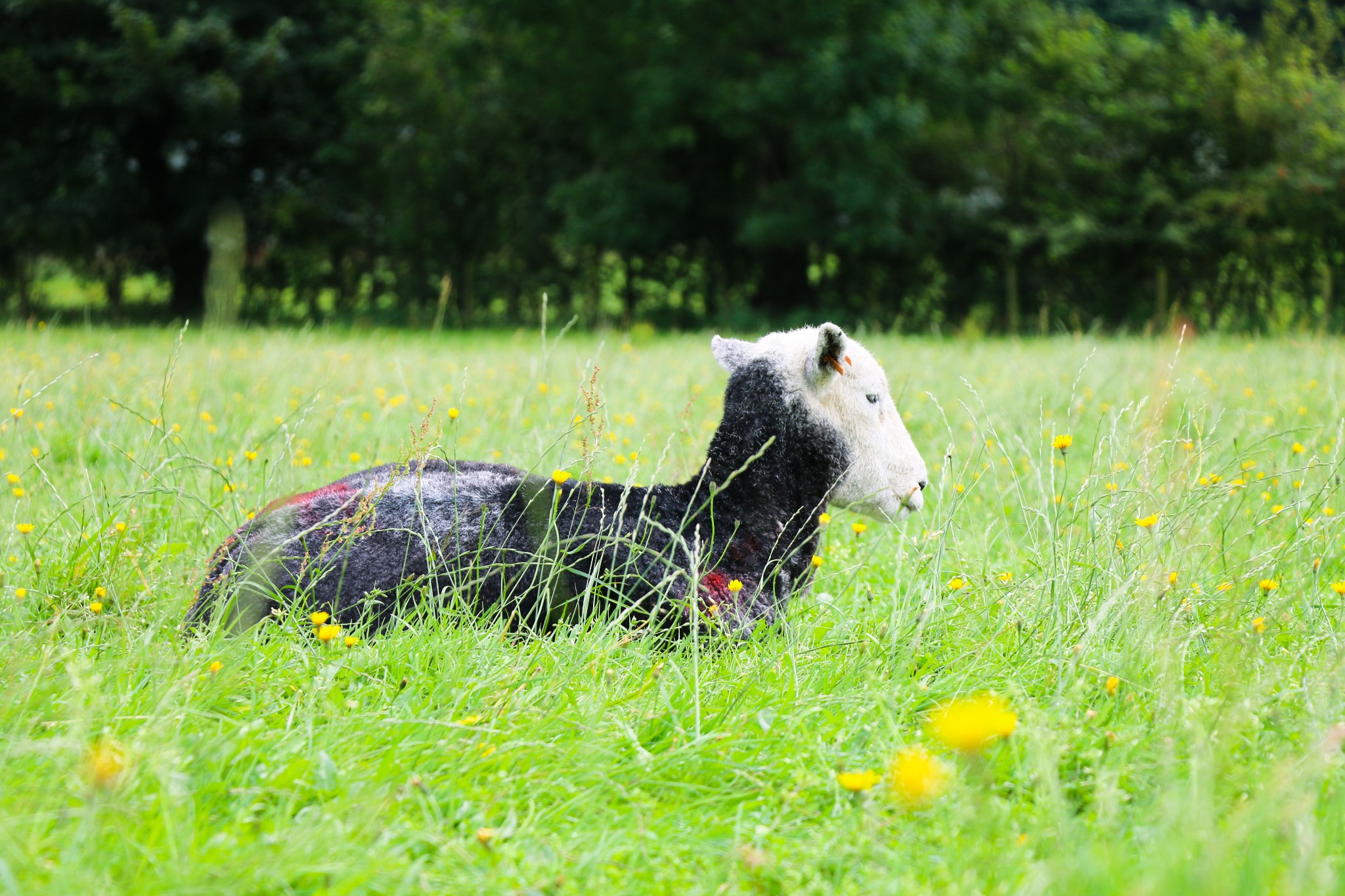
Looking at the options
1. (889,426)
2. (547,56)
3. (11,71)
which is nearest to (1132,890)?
(889,426)

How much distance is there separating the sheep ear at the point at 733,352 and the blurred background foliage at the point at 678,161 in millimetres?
9522

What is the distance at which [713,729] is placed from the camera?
2.36 m

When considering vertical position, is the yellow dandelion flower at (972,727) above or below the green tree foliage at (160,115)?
below

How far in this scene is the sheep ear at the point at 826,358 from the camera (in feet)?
9.71

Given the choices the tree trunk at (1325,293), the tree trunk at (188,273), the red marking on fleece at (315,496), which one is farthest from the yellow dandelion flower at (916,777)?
the tree trunk at (188,273)

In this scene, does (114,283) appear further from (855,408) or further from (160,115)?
(855,408)

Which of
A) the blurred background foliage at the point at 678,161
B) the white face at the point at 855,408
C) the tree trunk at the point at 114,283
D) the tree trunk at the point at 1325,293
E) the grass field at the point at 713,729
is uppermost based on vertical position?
the blurred background foliage at the point at 678,161

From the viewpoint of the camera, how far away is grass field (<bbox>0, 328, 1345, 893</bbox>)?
180 cm

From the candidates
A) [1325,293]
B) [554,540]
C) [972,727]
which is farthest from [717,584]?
[1325,293]

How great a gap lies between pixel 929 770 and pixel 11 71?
62.1ft

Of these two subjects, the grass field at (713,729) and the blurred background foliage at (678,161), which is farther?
the blurred background foliage at (678,161)

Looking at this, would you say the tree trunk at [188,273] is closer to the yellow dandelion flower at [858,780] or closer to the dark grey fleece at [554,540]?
the dark grey fleece at [554,540]

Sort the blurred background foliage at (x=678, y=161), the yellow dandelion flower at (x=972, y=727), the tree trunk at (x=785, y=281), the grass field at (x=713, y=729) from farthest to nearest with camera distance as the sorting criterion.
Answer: the tree trunk at (x=785, y=281) < the blurred background foliage at (x=678, y=161) < the grass field at (x=713, y=729) < the yellow dandelion flower at (x=972, y=727)

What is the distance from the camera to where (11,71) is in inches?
622
